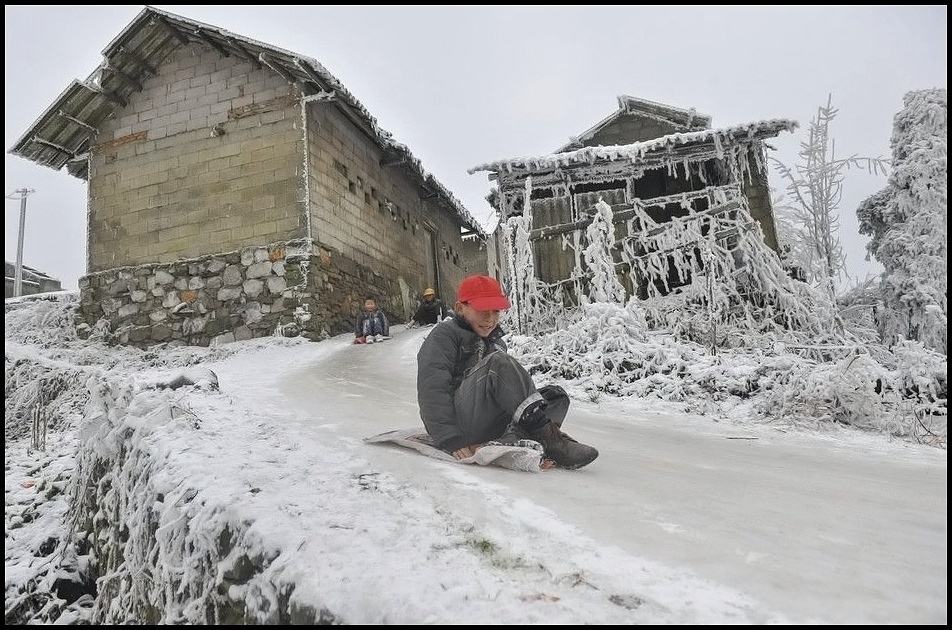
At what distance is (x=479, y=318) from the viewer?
8.89 ft

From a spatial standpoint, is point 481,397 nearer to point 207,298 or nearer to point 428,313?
point 207,298

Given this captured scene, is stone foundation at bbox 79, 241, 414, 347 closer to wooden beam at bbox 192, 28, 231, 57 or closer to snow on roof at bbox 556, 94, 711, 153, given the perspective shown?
wooden beam at bbox 192, 28, 231, 57

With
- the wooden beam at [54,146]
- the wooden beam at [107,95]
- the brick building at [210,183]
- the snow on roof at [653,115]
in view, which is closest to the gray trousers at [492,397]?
the brick building at [210,183]

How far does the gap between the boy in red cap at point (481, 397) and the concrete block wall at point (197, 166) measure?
7.21 metres

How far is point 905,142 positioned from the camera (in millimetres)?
6551

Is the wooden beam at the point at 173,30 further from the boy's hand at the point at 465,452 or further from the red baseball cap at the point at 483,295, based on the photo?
the boy's hand at the point at 465,452

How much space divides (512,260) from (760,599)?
20.9 feet

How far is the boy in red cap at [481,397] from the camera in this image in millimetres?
2508

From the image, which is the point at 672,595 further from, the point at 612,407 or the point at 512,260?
→ the point at 512,260

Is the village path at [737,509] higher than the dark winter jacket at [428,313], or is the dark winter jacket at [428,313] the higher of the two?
the dark winter jacket at [428,313]

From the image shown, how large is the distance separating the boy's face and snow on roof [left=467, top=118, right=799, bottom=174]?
8.04 metres

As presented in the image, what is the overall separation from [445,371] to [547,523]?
1019 millimetres

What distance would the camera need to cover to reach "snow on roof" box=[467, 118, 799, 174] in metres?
9.89

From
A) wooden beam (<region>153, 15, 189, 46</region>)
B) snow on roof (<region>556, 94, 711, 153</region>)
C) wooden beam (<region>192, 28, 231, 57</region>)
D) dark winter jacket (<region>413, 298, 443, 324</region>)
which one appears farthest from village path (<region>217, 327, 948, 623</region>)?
snow on roof (<region>556, 94, 711, 153</region>)
